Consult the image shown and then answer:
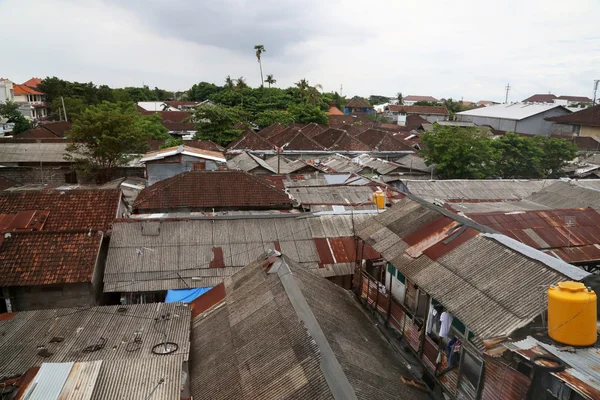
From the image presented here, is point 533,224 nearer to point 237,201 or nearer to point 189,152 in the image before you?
point 237,201

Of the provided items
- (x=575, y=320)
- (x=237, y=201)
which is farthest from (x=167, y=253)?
(x=575, y=320)

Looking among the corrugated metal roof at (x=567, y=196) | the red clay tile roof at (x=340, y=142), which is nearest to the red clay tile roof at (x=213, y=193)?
the corrugated metal roof at (x=567, y=196)

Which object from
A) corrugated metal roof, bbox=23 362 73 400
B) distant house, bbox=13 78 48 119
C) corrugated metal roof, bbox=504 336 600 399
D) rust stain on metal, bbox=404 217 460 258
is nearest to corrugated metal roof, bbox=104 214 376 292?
rust stain on metal, bbox=404 217 460 258

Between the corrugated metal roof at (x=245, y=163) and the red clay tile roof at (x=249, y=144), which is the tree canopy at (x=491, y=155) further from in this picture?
the red clay tile roof at (x=249, y=144)

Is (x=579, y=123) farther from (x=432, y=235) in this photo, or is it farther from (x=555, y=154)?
(x=432, y=235)

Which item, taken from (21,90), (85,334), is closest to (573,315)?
(85,334)

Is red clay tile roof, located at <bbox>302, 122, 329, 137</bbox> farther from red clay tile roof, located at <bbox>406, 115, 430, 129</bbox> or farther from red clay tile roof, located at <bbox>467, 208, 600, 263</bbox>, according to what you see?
red clay tile roof, located at <bbox>467, 208, 600, 263</bbox>
